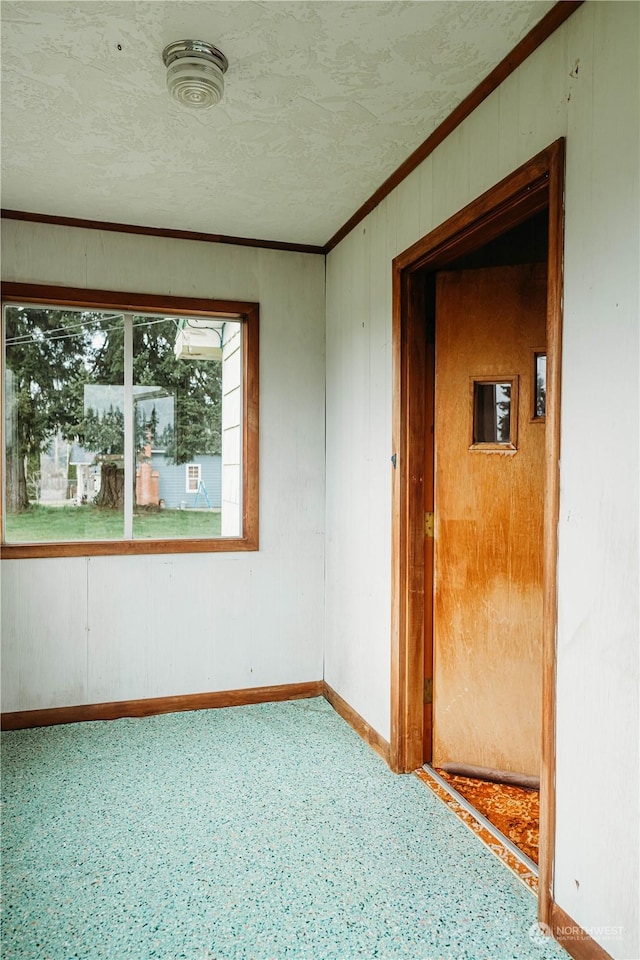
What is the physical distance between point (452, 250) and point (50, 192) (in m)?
1.98

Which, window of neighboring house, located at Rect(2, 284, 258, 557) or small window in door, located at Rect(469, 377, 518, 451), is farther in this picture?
window of neighboring house, located at Rect(2, 284, 258, 557)

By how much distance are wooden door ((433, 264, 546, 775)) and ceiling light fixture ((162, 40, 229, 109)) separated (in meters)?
1.26

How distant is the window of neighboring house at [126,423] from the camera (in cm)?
338

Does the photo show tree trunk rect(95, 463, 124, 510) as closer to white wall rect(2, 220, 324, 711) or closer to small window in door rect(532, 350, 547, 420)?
white wall rect(2, 220, 324, 711)

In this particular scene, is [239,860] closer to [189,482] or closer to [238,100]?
[189,482]

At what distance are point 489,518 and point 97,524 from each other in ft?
7.03

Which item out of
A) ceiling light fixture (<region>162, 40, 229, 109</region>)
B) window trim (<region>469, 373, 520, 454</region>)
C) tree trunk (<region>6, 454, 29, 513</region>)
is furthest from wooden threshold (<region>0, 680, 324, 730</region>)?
ceiling light fixture (<region>162, 40, 229, 109</region>)

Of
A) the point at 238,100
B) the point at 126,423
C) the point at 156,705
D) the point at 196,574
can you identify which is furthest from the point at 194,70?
the point at 156,705

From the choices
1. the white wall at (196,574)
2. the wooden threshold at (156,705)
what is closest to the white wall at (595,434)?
the white wall at (196,574)

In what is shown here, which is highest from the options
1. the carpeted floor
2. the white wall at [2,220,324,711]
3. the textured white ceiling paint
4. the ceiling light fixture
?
the textured white ceiling paint

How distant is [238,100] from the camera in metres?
2.24

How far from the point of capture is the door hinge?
9.44 feet

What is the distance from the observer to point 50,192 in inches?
119

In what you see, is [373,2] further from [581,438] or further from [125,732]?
[125,732]
